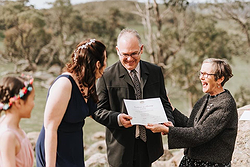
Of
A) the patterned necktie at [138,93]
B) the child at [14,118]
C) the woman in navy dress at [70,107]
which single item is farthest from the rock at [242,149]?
the child at [14,118]

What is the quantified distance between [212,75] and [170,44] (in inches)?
475

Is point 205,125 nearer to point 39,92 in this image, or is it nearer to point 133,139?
point 133,139

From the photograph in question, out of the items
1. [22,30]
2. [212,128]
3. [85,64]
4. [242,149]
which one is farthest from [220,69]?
[22,30]

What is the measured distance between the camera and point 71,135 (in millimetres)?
2383

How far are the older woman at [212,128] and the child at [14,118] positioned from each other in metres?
1.17

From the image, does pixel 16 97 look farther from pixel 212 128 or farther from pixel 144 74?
pixel 212 128

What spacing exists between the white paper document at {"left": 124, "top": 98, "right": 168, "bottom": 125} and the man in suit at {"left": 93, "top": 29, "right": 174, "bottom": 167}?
13cm

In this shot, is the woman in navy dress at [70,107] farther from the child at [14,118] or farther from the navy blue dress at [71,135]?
the child at [14,118]

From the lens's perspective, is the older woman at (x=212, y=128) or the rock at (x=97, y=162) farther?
the rock at (x=97, y=162)

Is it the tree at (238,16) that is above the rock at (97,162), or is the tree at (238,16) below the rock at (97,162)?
above

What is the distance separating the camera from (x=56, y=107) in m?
2.16

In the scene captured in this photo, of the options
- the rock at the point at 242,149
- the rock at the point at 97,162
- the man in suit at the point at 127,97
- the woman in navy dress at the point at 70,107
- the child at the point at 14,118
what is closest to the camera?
the child at the point at 14,118

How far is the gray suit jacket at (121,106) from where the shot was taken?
10.1 ft

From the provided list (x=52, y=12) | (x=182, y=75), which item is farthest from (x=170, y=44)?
(x=52, y=12)
